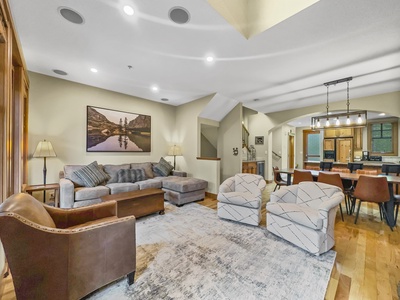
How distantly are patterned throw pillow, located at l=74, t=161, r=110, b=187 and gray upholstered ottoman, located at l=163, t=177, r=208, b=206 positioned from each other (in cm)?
141

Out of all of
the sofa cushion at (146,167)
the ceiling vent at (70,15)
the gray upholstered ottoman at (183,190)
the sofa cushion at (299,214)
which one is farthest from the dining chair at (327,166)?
the ceiling vent at (70,15)

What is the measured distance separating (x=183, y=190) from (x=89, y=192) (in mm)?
1834

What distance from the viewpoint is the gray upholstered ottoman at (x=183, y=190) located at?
3980 mm

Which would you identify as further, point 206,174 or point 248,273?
A: point 206,174

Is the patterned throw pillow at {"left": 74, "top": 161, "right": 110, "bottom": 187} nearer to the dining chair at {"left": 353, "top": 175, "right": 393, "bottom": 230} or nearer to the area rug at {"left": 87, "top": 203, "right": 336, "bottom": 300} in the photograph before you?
the area rug at {"left": 87, "top": 203, "right": 336, "bottom": 300}

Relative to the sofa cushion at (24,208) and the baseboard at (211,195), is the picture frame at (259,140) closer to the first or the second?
the baseboard at (211,195)

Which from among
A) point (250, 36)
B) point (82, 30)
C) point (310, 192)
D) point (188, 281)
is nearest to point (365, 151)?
point (310, 192)

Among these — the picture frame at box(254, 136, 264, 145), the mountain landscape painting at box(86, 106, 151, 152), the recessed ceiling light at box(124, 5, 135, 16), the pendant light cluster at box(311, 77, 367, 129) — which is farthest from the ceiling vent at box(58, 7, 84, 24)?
the picture frame at box(254, 136, 264, 145)

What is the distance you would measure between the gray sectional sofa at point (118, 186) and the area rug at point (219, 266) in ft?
3.76

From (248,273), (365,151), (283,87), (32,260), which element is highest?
(283,87)

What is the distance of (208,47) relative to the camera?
8.43 feet

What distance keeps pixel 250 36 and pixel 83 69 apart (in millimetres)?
3102

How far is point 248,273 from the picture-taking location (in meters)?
1.82

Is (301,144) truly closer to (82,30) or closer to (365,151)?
(365,151)
